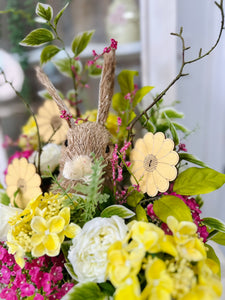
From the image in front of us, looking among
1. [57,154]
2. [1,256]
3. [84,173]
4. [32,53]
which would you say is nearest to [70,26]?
[32,53]

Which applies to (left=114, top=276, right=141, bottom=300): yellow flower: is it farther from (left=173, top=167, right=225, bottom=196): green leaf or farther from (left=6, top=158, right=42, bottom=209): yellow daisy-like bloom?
(left=6, top=158, right=42, bottom=209): yellow daisy-like bloom

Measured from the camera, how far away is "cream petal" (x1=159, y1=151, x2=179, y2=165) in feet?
1.44

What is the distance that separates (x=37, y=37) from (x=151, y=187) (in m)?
0.38

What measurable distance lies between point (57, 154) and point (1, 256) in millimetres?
261

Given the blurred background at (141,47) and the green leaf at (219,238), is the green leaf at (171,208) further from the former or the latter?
the blurred background at (141,47)

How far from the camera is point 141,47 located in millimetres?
967

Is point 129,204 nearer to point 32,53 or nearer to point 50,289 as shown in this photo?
point 50,289

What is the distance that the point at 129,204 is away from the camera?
1.62ft

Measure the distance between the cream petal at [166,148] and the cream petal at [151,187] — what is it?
0.13 ft

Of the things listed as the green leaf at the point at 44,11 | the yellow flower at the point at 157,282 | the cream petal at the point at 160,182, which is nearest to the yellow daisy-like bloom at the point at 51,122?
the green leaf at the point at 44,11

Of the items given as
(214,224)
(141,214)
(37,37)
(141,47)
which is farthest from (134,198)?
(141,47)

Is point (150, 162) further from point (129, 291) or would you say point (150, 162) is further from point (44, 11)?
point (44, 11)

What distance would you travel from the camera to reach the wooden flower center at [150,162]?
0.47m

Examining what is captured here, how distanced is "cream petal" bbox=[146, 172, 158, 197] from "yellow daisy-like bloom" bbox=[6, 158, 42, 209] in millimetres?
225
